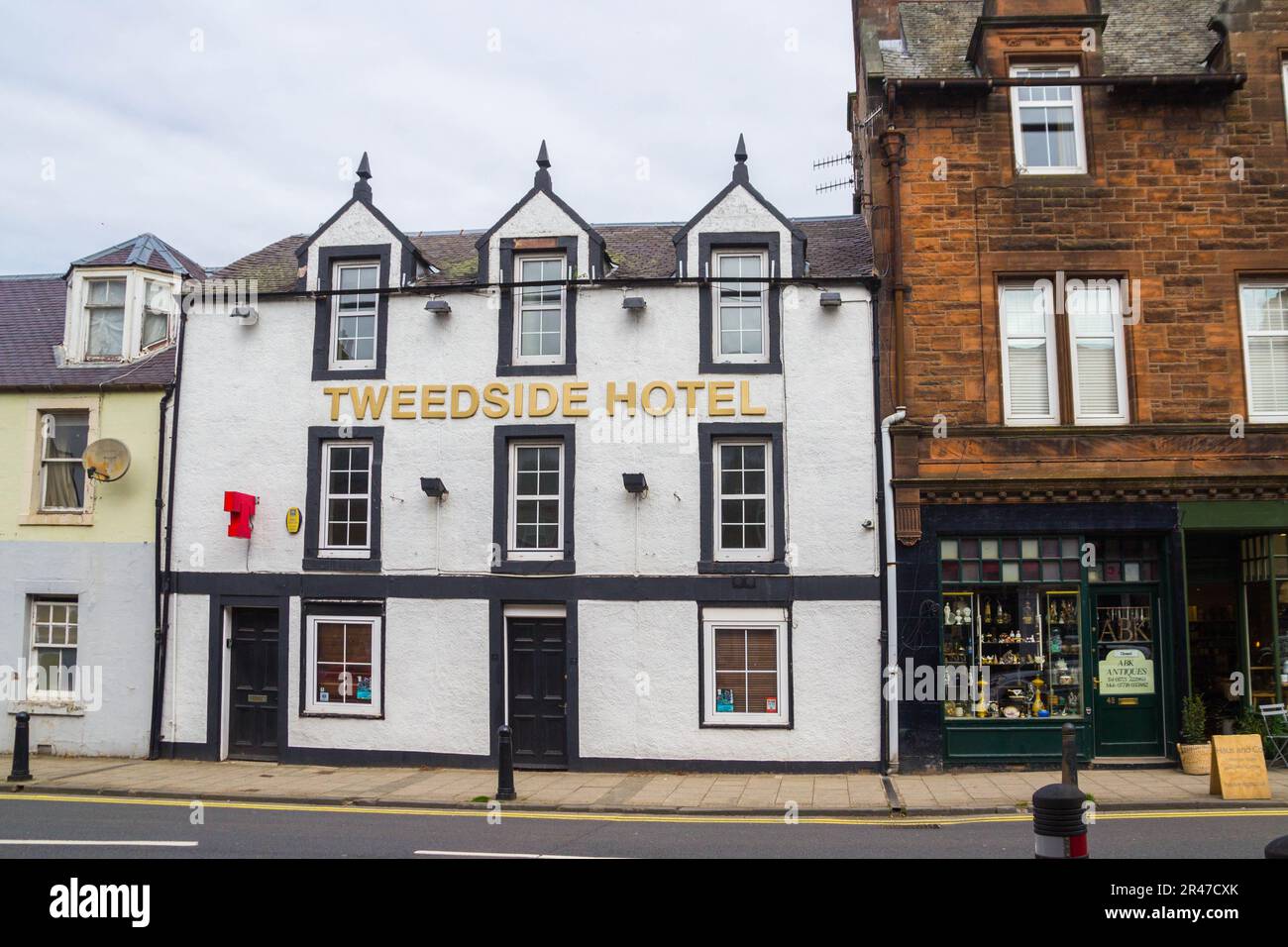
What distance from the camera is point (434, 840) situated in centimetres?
1105

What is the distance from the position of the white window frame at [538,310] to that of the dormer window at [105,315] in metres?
7.88

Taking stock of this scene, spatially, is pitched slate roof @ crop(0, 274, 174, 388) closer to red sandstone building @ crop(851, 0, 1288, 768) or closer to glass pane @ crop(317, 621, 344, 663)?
glass pane @ crop(317, 621, 344, 663)

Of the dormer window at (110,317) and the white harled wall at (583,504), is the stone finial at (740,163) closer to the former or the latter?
the white harled wall at (583,504)

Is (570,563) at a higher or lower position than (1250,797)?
higher

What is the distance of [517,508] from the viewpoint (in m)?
17.0

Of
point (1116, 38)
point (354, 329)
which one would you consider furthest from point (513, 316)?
point (1116, 38)

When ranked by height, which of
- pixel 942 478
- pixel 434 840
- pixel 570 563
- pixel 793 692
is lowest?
pixel 434 840

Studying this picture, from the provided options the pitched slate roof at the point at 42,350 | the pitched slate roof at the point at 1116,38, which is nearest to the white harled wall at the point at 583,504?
the pitched slate roof at the point at 42,350

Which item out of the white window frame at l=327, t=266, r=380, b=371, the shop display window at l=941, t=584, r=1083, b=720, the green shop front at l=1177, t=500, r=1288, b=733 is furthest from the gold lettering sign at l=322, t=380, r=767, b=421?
the green shop front at l=1177, t=500, r=1288, b=733

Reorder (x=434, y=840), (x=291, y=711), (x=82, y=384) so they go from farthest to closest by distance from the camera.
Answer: (x=82, y=384) < (x=291, y=711) < (x=434, y=840)

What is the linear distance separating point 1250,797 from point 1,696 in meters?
19.6

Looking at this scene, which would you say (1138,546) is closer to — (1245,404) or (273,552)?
(1245,404)

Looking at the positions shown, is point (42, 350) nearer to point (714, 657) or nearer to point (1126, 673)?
point (714, 657)

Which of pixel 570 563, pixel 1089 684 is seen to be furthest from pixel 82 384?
pixel 1089 684
